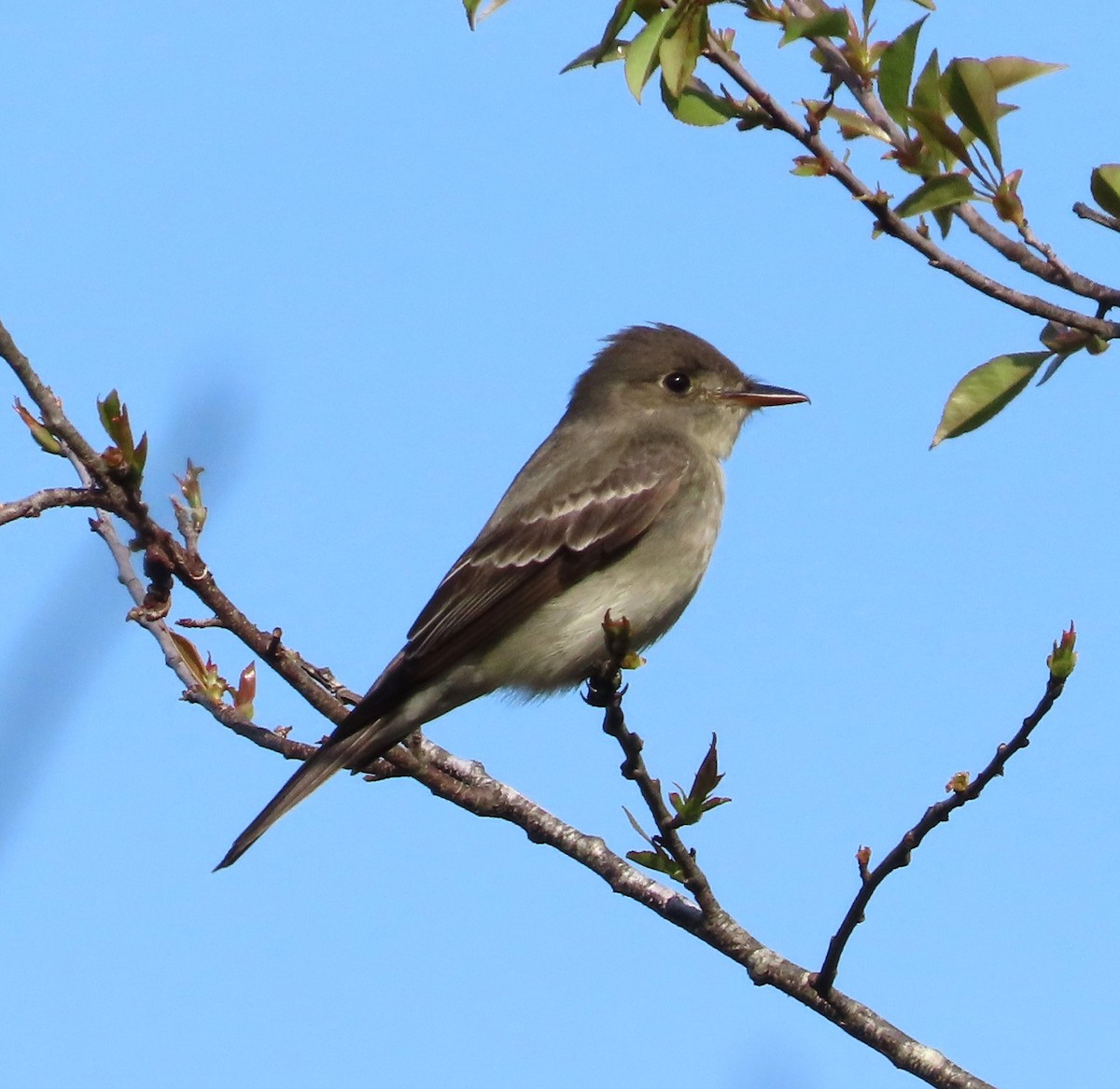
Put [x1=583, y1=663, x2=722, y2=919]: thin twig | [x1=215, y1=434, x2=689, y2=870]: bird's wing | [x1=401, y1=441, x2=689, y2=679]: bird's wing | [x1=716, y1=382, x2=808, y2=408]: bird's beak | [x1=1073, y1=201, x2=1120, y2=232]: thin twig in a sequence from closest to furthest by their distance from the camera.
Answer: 1. [x1=1073, y1=201, x2=1120, y2=232]: thin twig
2. [x1=583, y1=663, x2=722, y2=919]: thin twig
3. [x1=215, y1=434, x2=689, y2=870]: bird's wing
4. [x1=401, y1=441, x2=689, y2=679]: bird's wing
5. [x1=716, y1=382, x2=808, y2=408]: bird's beak

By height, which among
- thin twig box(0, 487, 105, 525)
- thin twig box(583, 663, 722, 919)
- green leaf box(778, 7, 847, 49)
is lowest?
thin twig box(0, 487, 105, 525)

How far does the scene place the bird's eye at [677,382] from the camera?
7.45 meters

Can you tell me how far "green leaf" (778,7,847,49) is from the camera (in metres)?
3.12

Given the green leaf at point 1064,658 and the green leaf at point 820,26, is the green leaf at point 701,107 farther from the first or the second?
the green leaf at point 1064,658

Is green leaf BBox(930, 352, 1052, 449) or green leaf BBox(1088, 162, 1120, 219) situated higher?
green leaf BBox(1088, 162, 1120, 219)

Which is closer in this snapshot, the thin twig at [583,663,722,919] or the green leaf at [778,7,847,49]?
the green leaf at [778,7,847,49]

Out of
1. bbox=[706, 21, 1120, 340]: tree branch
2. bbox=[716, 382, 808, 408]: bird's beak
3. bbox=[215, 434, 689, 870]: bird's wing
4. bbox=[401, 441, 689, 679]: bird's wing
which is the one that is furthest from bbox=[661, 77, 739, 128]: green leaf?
bbox=[716, 382, 808, 408]: bird's beak

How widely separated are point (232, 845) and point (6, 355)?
A: 2.46 metres

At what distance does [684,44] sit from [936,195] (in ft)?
1.94

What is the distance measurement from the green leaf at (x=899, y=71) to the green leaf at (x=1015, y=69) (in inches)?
9.4

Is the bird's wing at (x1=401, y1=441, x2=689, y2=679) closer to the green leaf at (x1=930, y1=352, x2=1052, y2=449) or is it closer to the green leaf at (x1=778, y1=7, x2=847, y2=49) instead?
the green leaf at (x1=930, y1=352, x2=1052, y2=449)

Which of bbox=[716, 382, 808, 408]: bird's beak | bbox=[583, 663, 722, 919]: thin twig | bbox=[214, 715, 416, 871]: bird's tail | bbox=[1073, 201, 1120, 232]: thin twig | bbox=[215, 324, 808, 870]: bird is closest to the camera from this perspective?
bbox=[1073, 201, 1120, 232]: thin twig

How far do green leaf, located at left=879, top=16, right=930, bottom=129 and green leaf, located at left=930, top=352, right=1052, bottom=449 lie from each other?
0.54 m

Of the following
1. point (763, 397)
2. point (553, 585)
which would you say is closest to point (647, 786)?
point (553, 585)
